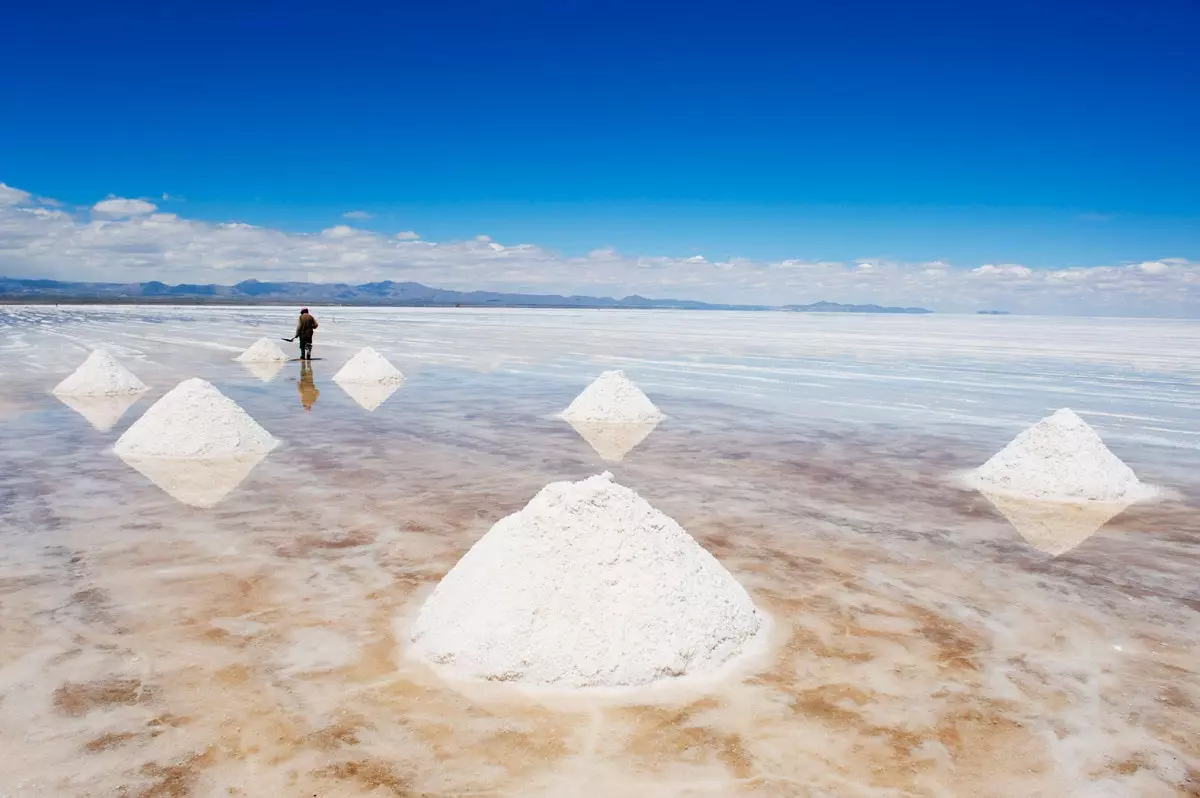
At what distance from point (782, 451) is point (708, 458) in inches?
43.2

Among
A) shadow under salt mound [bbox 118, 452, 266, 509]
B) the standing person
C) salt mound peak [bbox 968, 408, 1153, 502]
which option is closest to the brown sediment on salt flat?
shadow under salt mound [bbox 118, 452, 266, 509]

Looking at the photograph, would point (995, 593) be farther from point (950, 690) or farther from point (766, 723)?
point (766, 723)

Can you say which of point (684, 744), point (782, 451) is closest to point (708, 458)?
point (782, 451)

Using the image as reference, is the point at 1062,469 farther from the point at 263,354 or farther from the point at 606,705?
the point at 263,354

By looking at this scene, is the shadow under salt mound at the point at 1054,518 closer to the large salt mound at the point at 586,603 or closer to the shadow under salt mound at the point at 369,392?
the large salt mound at the point at 586,603

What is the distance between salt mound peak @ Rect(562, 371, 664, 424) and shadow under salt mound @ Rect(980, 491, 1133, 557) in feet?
17.6

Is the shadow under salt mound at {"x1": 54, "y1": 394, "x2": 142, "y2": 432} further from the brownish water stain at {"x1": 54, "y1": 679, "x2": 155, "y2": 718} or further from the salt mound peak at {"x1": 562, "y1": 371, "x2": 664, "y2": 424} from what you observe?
the brownish water stain at {"x1": 54, "y1": 679, "x2": 155, "y2": 718}

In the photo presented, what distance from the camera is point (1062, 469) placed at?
784cm

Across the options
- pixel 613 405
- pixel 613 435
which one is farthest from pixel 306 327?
pixel 613 435

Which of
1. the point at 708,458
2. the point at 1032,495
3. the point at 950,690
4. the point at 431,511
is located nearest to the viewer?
the point at 950,690

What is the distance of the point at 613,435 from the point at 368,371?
7.98 m

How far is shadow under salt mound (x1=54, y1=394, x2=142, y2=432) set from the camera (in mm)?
11283

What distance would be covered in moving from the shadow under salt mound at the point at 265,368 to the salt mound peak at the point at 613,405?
8.31m

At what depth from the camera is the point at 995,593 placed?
17.1 feet
